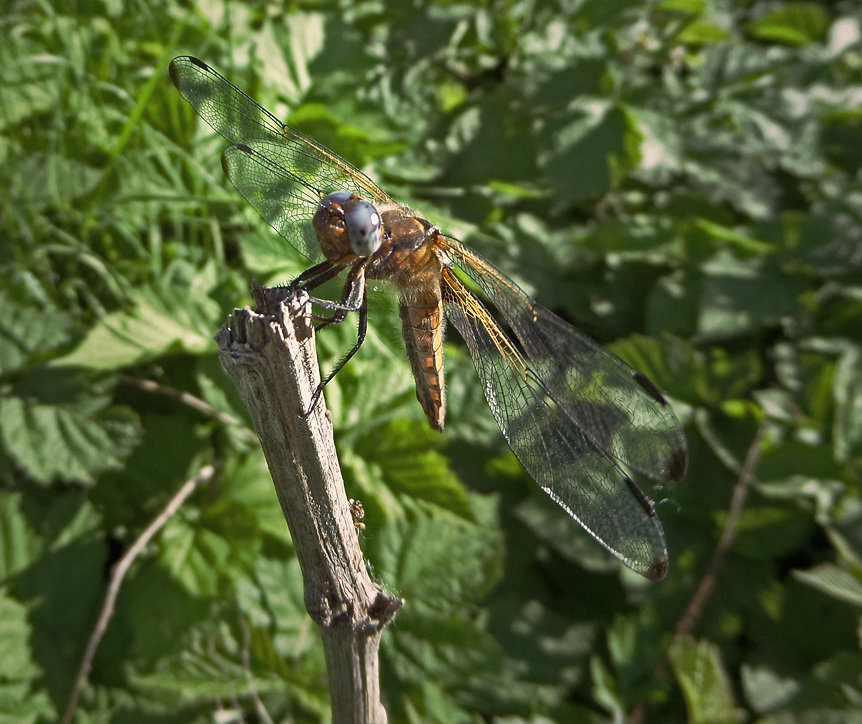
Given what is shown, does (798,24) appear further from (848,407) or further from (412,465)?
(412,465)

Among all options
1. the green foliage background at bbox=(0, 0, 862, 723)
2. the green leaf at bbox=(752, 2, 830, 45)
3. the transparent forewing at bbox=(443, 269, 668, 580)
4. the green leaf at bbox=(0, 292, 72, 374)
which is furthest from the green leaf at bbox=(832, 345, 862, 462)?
the green leaf at bbox=(0, 292, 72, 374)

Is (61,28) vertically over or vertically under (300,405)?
over

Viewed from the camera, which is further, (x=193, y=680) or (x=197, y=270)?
(x=197, y=270)

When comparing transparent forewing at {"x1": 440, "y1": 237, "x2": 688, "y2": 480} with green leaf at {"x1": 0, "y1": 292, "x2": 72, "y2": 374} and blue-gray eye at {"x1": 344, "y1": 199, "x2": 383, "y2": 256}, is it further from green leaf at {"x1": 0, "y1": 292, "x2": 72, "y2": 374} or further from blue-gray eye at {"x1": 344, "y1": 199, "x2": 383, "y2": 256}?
green leaf at {"x1": 0, "y1": 292, "x2": 72, "y2": 374}

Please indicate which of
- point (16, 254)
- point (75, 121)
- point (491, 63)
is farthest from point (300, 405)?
point (491, 63)

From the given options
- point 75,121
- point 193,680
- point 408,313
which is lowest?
point 193,680

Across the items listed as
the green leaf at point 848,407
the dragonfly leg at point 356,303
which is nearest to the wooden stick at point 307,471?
the dragonfly leg at point 356,303

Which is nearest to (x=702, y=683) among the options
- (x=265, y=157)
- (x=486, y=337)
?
(x=486, y=337)

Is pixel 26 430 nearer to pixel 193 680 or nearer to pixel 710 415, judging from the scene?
pixel 193 680

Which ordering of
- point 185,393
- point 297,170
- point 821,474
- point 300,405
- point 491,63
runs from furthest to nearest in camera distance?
point 491,63 → point 821,474 → point 185,393 → point 297,170 → point 300,405
